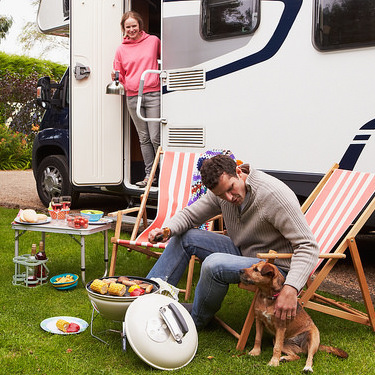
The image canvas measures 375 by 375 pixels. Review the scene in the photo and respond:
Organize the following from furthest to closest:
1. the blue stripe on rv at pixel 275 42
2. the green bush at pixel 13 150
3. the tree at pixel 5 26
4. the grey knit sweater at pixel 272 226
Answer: the tree at pixel 5 26
the green bush at pixel 13 150
the blue stripe on rv at pixel 275 42
the grey knit sweater at pixel 272 226

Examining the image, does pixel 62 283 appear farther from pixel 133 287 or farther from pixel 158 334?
pixel 158 334

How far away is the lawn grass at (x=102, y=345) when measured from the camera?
2.65 meters

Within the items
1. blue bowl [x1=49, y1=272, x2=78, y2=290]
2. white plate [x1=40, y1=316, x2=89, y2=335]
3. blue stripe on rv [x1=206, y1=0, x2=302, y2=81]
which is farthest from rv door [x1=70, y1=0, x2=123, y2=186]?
white plate [x1=40, y1=316, x2=89, y2=335]

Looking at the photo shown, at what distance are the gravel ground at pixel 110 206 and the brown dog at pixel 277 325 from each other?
1.17 m

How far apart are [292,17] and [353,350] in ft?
8.16

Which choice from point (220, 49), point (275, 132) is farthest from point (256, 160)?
point (220, 49)

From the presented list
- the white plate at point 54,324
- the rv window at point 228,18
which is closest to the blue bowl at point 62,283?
the white plate at point 54,324

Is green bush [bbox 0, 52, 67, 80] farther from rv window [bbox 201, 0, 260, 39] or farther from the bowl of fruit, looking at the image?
the bowl of fruit

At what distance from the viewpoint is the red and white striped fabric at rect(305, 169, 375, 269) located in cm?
328

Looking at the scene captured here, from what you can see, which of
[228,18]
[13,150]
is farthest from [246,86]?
[13,150]

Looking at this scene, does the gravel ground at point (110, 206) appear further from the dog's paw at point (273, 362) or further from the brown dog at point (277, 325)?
the dog's paw at point (273, 362)

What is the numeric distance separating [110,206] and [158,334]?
182 inches

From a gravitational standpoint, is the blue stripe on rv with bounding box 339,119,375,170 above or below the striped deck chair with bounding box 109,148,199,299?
above

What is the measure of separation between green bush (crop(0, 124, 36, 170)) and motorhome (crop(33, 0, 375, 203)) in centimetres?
656
